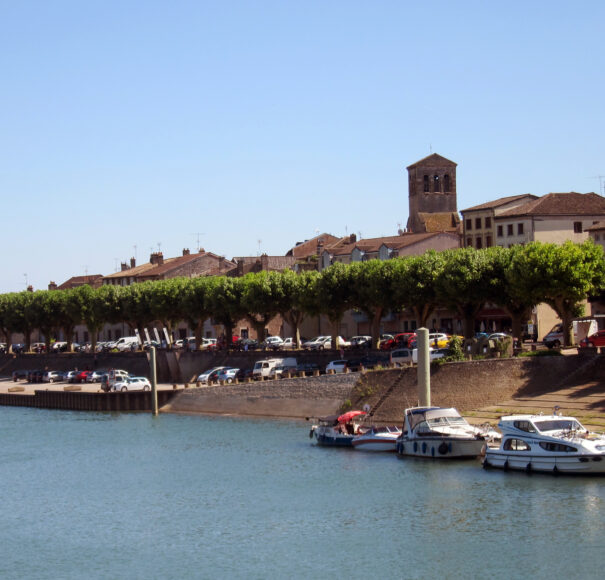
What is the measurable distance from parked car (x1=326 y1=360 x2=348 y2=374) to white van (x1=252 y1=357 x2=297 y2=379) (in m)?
9.04

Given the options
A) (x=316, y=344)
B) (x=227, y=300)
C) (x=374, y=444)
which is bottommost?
(x=374, y=444)

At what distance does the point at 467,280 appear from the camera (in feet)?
310

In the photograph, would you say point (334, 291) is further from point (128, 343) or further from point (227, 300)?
point (128, 343)

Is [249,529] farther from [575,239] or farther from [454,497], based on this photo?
[575,239]

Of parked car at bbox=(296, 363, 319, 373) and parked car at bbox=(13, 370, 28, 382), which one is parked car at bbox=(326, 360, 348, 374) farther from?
parked car at bbox=(13, 370, 28, 382)

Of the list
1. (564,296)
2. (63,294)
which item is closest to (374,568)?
(564,296)

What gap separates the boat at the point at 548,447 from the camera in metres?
57.0

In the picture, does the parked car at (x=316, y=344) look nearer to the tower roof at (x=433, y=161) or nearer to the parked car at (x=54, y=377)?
the parked car at (x=54, y=377)

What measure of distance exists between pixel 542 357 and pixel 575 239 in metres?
47.1

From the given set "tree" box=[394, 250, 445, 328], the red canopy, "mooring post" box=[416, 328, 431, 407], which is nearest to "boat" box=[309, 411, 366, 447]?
the red canopy

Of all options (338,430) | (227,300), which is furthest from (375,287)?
(338,430)

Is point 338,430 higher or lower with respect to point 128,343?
lower

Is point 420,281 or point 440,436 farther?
point 420,281

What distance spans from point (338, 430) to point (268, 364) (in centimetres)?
3192
